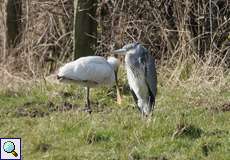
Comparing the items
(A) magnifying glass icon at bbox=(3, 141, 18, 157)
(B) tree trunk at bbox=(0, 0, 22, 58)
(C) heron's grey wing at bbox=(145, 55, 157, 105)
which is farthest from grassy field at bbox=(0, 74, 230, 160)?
(B) tree trunk at bbox=(0, 0, 22, 58)

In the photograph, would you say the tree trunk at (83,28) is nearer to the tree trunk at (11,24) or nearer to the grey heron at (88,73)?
the grey heron at (88,73)

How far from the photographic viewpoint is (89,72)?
30.8 feet

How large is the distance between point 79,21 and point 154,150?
555cm

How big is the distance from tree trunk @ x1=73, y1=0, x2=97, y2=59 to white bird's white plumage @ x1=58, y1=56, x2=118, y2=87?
2.21m

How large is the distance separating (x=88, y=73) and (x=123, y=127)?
1.88m

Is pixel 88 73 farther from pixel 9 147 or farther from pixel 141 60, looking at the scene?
pixel 9 147

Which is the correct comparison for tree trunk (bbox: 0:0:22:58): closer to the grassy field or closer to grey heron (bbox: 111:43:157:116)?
the grassy field

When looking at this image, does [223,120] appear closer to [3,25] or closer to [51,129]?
[51,129]

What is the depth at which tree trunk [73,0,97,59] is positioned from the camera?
11.9m

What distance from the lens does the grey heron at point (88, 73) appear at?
9.28m

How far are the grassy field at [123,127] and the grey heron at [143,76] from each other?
188mm

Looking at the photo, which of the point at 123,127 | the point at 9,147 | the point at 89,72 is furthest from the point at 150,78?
the point at 9,147

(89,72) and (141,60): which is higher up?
(141,60)

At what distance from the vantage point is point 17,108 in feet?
31.1
